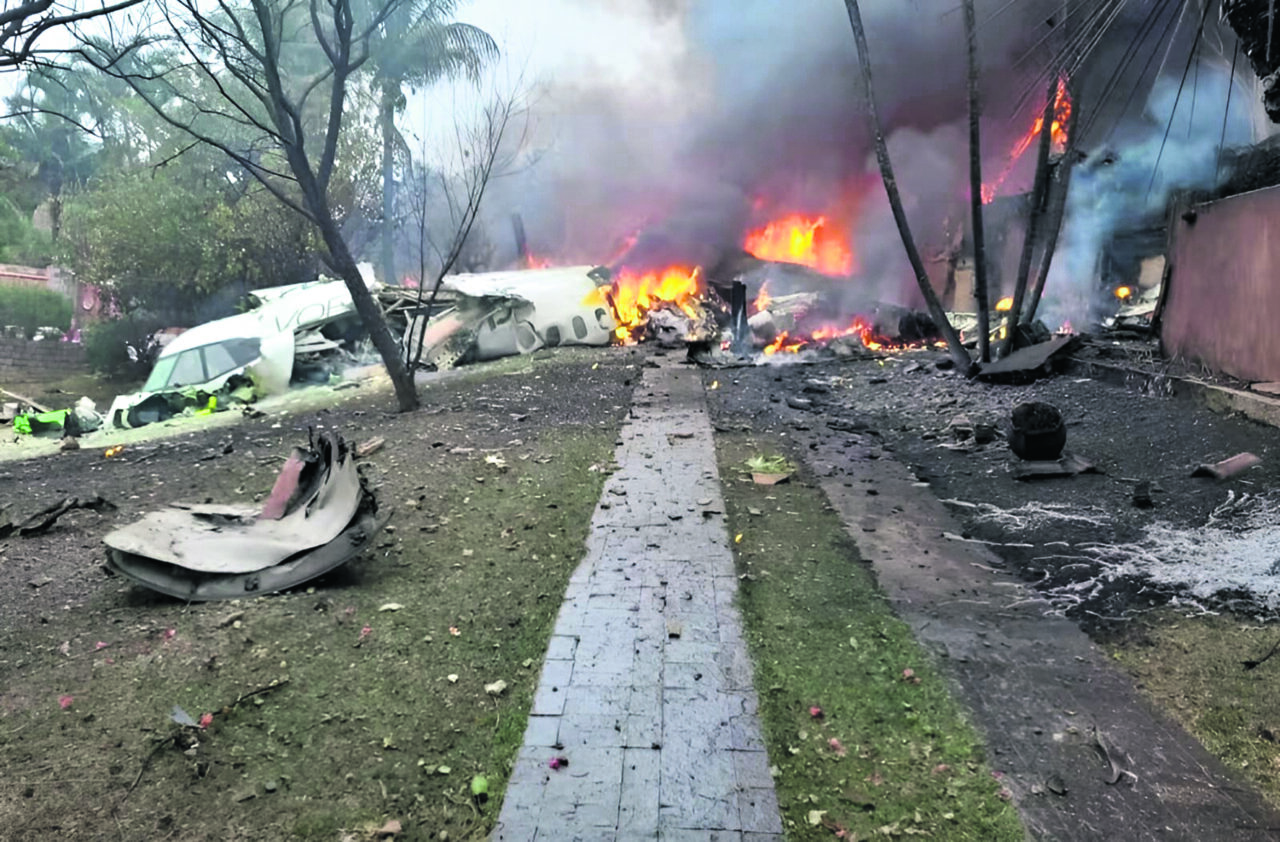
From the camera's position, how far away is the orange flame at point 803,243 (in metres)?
21.7

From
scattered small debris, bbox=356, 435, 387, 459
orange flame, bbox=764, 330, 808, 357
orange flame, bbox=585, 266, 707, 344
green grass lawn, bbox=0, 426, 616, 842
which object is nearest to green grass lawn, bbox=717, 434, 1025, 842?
green grass lawn, bbox=0, 426, 616, 842

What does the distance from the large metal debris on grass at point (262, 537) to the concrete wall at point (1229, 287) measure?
757 centimetres

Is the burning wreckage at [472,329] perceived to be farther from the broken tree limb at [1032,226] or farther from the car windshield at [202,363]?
the broken tree limb at [1032,226]

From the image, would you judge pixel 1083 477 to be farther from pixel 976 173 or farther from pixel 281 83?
pixel 281 83

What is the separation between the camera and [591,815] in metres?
2.29

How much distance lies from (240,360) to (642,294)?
1021 cm

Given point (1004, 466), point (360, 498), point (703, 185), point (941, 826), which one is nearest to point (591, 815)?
point (941, 826)

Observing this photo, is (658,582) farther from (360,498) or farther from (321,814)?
(321,814)

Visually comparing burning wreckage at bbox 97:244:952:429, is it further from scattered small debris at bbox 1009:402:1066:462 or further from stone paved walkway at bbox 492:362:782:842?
stone paved walkway at bbox 492:362:782:842

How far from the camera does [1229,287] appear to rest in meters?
7.39

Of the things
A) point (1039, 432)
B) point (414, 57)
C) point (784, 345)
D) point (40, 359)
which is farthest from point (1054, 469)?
point (40, 359)

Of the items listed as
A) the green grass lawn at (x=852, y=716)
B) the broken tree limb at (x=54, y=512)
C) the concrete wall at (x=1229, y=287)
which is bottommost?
the green grass lawn at (x=852, y=716)

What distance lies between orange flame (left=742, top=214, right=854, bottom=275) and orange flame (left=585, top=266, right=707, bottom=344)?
2.68 metres

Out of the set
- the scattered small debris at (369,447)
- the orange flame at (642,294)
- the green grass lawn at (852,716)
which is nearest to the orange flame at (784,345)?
the orange flame at (642,294)
